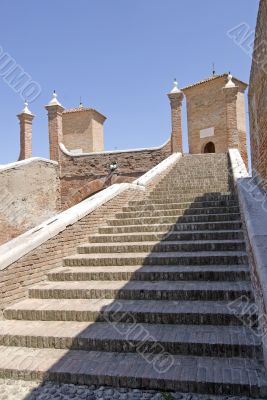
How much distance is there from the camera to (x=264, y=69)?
5.47 metres

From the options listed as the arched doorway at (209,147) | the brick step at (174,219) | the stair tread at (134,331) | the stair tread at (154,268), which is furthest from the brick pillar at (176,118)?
the stair tread at (134,331)

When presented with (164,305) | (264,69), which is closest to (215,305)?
(164,305)

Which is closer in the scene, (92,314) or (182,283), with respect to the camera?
(92,314)

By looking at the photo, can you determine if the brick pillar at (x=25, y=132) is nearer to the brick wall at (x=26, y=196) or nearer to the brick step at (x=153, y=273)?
the brick wall at (x=26, y=196)

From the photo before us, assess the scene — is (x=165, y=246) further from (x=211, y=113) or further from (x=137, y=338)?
(x=211, y=113)

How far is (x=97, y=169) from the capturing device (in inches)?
582

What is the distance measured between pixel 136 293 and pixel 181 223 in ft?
7.14

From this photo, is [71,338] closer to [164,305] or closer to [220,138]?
[164,305]

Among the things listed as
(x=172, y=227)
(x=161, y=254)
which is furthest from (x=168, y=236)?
(x=161, y=254)

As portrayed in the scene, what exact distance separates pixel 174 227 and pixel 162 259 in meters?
1.13

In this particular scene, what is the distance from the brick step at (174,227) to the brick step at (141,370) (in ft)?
9.62

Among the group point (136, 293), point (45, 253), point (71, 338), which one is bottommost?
point (71, 338)

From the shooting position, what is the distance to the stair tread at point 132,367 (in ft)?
9.11

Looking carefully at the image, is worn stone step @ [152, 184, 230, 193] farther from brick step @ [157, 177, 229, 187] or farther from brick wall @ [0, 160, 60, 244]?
brick wall @ [0, 160, 60, 244]
